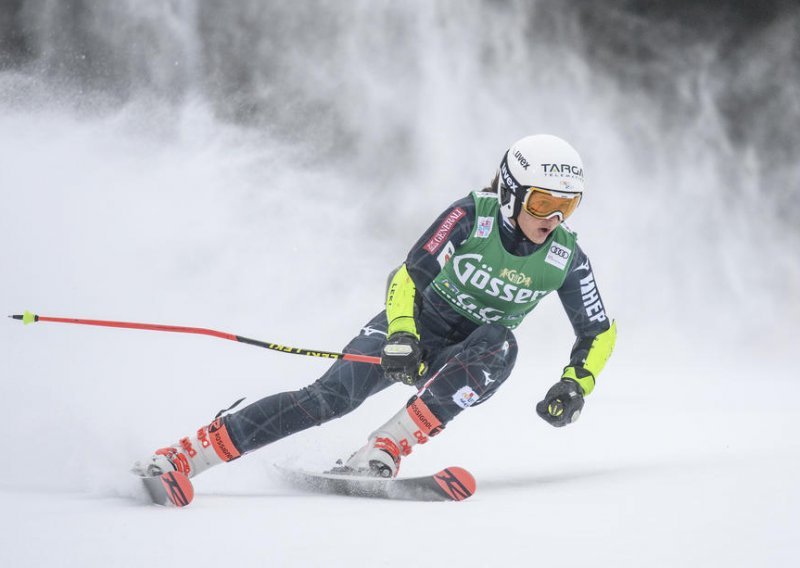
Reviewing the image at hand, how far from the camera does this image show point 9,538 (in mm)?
2350

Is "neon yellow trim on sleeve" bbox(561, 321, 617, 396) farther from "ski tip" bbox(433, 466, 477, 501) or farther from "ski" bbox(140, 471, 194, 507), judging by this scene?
"ski" bbox(140, 471, 194, 507)

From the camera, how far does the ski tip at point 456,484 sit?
10.2ft

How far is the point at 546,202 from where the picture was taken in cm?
351

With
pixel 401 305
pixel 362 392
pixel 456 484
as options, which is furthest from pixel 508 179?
pixel 456 484

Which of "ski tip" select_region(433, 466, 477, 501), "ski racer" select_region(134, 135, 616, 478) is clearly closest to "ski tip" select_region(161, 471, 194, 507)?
"ski racer" select_region(134, 135, 616, 478)

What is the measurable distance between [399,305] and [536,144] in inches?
31.4

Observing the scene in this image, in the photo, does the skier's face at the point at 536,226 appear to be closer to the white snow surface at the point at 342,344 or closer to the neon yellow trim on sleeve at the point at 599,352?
the neon yellow trim on sleeve at the point at 599,352

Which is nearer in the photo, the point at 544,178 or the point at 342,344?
the point at 544,178

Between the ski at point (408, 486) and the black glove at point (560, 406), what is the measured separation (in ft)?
1.52

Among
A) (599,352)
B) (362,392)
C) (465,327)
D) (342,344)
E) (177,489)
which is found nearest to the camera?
(177,489)

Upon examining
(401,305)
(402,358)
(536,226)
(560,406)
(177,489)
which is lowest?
(177,489)

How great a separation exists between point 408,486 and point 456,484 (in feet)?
0.55

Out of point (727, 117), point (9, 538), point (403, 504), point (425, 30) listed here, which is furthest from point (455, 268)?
point (727, 117)

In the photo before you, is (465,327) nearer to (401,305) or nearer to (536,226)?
(401,305)
